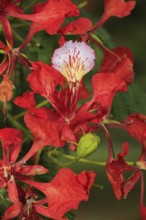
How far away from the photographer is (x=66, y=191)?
55.0 inches

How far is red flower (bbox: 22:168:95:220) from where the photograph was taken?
1.37 metres

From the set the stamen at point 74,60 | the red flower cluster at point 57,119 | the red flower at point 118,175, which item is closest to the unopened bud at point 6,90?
the red flower cluster at point 57,119

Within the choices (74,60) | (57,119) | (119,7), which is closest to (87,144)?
(57,119)

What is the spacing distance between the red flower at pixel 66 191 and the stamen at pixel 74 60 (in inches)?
7.8

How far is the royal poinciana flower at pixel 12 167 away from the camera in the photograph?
4.58 ft

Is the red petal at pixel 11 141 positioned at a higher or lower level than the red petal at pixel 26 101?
lower

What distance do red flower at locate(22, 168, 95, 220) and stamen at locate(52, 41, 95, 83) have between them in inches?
7.8

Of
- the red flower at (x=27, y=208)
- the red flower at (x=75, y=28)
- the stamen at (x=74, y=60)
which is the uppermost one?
the red flower at (x=75, y=28)

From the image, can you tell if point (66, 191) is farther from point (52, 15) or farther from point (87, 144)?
point (52, 15)

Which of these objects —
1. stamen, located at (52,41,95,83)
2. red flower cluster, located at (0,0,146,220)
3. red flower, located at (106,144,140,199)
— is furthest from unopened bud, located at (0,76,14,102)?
red flower, located at (106,144,140,199)

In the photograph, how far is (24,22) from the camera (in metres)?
1.69

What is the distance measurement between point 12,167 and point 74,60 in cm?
23

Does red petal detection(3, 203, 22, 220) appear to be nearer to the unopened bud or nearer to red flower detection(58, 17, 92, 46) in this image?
the unopened bud

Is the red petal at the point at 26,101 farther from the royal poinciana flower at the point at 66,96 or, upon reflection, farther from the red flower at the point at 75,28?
the red flower at the point at 75,28
